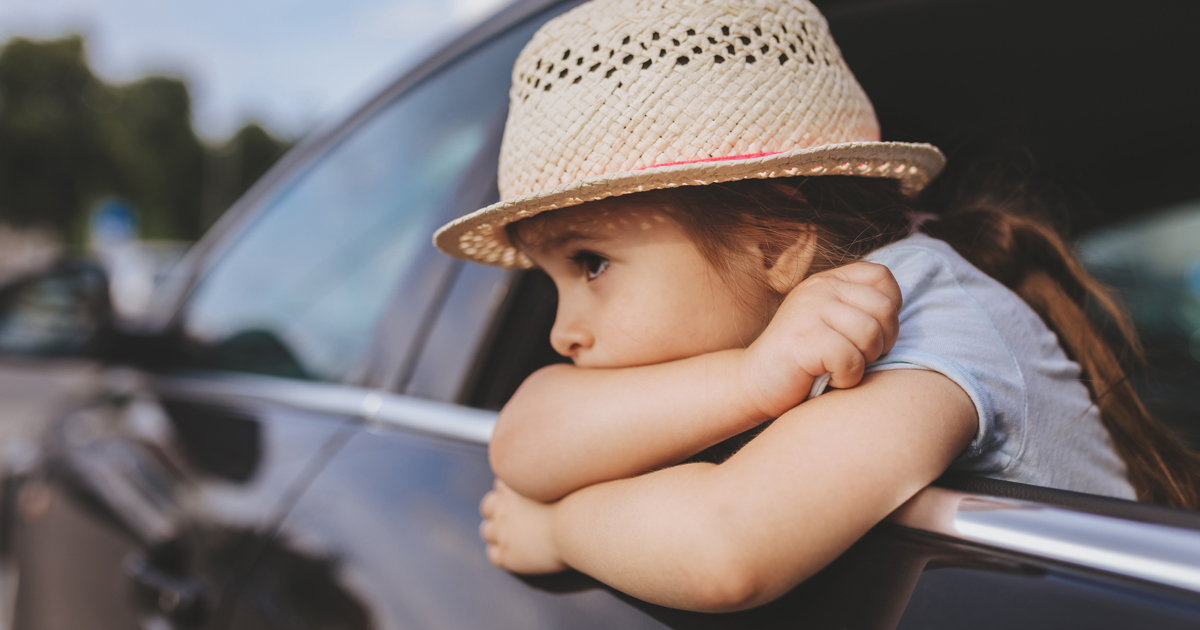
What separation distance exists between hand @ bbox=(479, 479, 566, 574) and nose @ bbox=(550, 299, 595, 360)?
0.73 ft

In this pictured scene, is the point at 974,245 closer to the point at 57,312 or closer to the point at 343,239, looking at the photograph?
the point at 343,239

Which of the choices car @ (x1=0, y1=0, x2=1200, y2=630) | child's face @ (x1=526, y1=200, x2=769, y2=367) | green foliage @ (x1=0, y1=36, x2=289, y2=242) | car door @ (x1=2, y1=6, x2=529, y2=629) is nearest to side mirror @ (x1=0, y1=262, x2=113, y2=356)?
car @ (x1=0, y1=0, x2=1200, y2=630)

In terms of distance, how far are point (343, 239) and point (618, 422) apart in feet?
4.60

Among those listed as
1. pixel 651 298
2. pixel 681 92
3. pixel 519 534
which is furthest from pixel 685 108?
pixel 519 534

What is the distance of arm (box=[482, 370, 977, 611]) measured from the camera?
29.0 inches

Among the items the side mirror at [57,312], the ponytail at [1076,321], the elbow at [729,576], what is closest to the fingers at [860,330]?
the elbow at [729,576]

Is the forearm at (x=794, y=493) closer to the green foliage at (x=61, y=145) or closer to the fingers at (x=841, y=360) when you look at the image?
the fingers at (x=841, y=360)

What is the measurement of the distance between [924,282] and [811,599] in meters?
0.41

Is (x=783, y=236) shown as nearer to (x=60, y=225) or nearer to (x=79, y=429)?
(x=79, y=429)

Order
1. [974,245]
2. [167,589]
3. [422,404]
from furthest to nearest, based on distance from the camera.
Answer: [167,589] → [422,404] → [974,245]

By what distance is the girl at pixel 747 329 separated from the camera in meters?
0.76

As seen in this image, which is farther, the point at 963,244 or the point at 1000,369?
the point at 963,244

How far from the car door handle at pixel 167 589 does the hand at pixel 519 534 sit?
2.87ft

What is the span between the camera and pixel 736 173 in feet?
3.02
